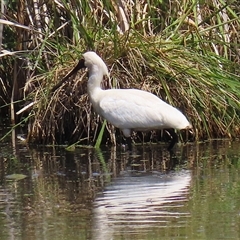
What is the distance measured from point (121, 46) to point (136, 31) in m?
0.25

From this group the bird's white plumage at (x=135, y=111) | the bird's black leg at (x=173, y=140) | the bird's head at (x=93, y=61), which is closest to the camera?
the bird's white plumage at (x=135, y=111)

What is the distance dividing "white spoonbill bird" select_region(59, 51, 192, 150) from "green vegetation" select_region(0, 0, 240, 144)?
46 centimetres

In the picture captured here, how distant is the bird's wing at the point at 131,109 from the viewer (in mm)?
9969

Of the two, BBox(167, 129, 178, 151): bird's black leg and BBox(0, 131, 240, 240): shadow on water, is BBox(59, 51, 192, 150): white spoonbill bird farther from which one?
BBox(0, 131, 240, 240): shadow on water

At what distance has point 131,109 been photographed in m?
10.1

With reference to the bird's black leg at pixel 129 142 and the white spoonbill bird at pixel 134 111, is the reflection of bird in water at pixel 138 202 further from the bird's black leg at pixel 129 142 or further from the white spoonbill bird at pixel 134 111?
the bird's black leg at pixel 129 142

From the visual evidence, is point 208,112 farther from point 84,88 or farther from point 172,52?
point 84,88

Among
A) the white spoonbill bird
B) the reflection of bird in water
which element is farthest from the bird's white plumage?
the reflection of bird in water

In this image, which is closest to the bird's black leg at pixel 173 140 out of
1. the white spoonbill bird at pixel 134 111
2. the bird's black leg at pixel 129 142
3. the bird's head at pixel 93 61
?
the white spoonbill bird at pixel 134 111

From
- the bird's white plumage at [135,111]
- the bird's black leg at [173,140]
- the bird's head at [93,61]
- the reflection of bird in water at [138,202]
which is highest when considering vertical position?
the bird's head at [93,61]

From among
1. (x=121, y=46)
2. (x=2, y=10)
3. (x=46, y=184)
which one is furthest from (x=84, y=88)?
(x=46, y=184)

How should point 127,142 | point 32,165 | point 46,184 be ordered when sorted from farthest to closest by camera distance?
point 127,142
point 32,165
point 46,184

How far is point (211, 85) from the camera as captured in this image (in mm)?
10672

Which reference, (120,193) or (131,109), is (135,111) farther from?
(120,193)
